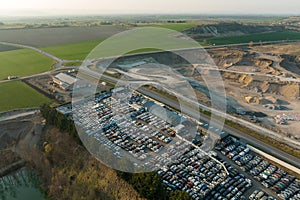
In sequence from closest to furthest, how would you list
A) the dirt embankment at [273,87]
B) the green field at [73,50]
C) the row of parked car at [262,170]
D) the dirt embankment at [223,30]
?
1. the row of parked car at [262,170]
2. the dirt embankment at [273,87]
3. the green field at [73,50]
4. the dirt embankment at [223,30]

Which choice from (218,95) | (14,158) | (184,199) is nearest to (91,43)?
(218,95)

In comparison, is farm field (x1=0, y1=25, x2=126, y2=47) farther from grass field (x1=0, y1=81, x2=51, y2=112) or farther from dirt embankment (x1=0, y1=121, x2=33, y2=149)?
dirt embankment (x1=0, y1=121, x2=33, y2=149)

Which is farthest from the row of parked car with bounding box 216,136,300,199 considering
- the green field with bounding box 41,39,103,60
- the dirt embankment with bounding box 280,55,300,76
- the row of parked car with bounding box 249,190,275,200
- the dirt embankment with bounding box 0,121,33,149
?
the green field with bounding box 41,39,103,60

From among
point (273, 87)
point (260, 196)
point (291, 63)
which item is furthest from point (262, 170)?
point (291, 63)

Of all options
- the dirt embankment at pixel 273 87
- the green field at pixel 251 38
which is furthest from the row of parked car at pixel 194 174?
the green field at pixel 251 38

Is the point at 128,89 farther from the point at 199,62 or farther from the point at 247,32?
the point at 247,32

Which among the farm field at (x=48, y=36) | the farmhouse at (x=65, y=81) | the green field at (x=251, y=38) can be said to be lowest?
the farmhouse at (x=65, y=81)

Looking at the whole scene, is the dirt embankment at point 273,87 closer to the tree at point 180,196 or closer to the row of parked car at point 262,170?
the row of parked car at point 262,170
